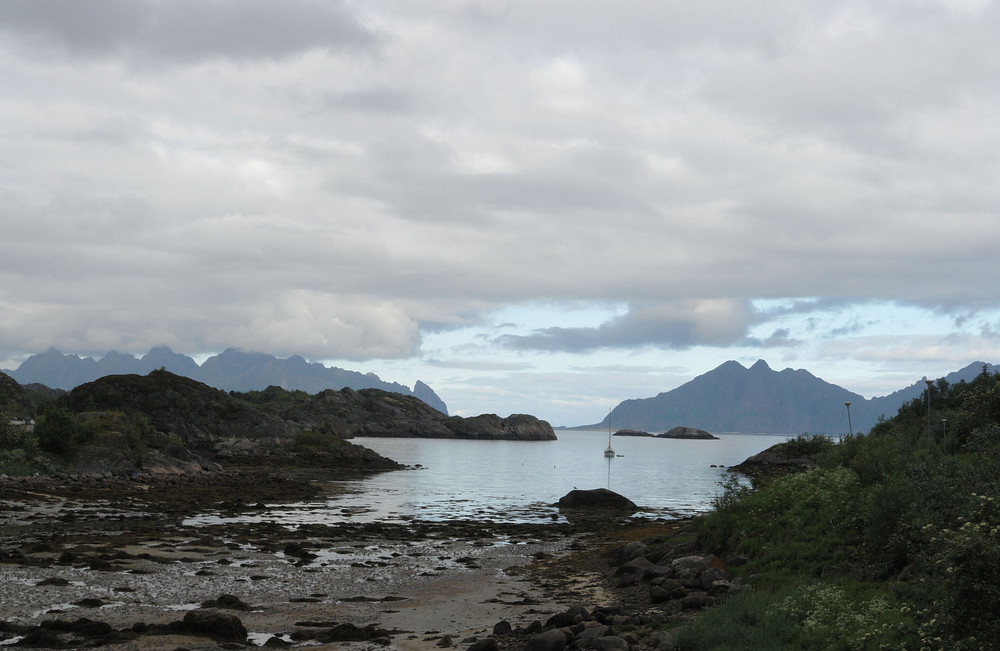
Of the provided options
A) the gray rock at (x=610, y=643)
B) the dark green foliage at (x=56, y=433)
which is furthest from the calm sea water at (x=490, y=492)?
the gray rock at (x=610, y=643)

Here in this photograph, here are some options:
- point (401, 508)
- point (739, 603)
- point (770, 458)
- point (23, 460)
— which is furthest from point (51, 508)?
point (770, 458)

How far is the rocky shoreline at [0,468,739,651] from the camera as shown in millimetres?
18688

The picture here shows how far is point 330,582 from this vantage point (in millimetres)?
27531

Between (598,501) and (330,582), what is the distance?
36.7 metres

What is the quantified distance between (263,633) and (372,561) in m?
13.2

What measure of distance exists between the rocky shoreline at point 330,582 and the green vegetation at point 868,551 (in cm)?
198

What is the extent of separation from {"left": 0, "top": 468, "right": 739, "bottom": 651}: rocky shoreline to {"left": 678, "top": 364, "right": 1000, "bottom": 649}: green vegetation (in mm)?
1977

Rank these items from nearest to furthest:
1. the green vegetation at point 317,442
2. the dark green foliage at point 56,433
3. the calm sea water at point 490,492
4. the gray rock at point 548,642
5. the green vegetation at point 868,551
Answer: the green vegetation at point 868,551 → the gray rock at point 548,642 → the calm sea water at point 490,492 → the dark green foliage at point 56,433 → the green vegetation at point 317,442

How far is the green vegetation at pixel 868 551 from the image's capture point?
9.70m

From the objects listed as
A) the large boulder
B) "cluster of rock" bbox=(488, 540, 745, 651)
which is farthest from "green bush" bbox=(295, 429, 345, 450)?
"cluster of rock" bbox=(488, 540, 745, 651)

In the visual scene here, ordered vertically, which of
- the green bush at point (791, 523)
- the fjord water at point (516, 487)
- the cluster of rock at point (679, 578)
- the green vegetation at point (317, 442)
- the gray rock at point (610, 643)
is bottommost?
the fjord water at point (516, 487)

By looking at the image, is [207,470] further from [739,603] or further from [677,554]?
[739,603]

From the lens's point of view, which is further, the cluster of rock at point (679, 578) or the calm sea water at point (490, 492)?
the calm sea water at point (490, 492)

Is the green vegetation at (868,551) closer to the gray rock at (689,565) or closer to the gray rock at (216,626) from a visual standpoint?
the gray rock at (689,565)
